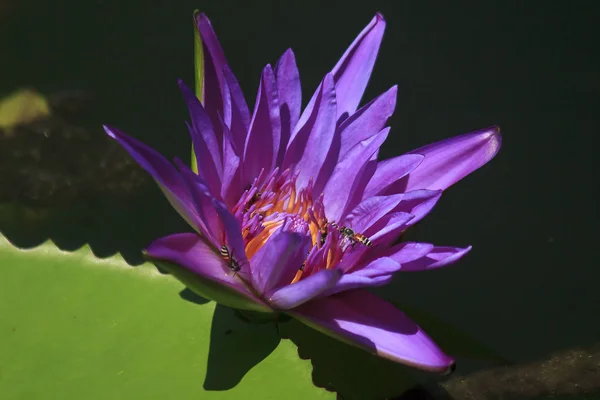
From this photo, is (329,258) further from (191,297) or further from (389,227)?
(191,297)

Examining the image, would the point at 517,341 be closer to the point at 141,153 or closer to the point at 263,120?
the point at 263,120


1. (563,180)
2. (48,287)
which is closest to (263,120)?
(48,287)

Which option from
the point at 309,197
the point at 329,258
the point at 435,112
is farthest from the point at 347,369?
the point at 435,112

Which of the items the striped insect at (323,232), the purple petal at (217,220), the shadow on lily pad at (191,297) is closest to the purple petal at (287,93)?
the striped insect at (323,232)

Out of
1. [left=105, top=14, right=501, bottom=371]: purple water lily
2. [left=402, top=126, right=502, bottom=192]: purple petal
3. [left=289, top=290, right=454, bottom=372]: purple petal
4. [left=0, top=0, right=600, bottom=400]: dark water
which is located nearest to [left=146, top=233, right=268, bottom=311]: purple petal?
[left=105, top=14, right=501, bottom=371]: purple water lily

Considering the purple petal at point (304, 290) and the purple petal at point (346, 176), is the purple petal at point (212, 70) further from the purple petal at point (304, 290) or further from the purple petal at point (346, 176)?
the purple petal at point (304, 290)

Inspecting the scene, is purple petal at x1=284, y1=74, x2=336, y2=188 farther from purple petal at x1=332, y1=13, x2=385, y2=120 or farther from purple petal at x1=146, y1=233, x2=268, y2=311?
purple petal at x1=146, y1=233, x2=268, y2=311
